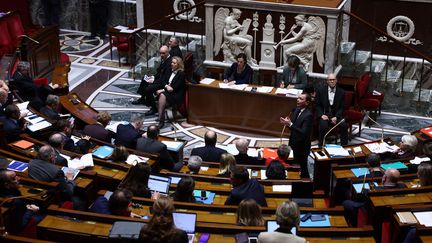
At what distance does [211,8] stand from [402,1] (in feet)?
12.1

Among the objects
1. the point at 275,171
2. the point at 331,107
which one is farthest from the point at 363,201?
the point at 331,107

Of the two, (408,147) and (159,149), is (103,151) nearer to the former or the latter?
(159,149)

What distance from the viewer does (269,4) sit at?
38.3 feet

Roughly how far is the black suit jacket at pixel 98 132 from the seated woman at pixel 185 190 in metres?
2.55

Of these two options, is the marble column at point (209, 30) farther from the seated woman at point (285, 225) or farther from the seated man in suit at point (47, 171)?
the seated woman at point (285, 225)

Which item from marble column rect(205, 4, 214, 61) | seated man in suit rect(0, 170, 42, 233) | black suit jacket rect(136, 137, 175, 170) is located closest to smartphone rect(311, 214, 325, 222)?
black suit jacket rect(136, 137, 175, 170)

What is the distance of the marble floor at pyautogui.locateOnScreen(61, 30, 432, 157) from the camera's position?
37.0 ft

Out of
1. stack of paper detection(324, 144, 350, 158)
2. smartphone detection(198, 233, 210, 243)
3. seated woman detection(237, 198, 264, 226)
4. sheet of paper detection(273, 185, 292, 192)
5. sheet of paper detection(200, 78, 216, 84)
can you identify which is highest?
seated woman detection(237, 198, 264, 226)

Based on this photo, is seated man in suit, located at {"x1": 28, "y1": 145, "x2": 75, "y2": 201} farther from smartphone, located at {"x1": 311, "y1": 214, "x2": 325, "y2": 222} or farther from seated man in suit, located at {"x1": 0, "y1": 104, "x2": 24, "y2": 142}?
smartphone, located at {"x1": 311, "y1": 214, "x2": 325, "y2": 222}

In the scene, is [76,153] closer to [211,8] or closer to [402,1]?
[211,8]

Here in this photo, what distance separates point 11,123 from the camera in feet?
28.6

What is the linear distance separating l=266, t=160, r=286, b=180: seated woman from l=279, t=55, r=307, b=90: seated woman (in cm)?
352

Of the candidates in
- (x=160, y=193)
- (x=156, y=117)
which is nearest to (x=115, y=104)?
(x=156, y=117)

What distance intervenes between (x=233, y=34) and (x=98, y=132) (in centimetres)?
369
